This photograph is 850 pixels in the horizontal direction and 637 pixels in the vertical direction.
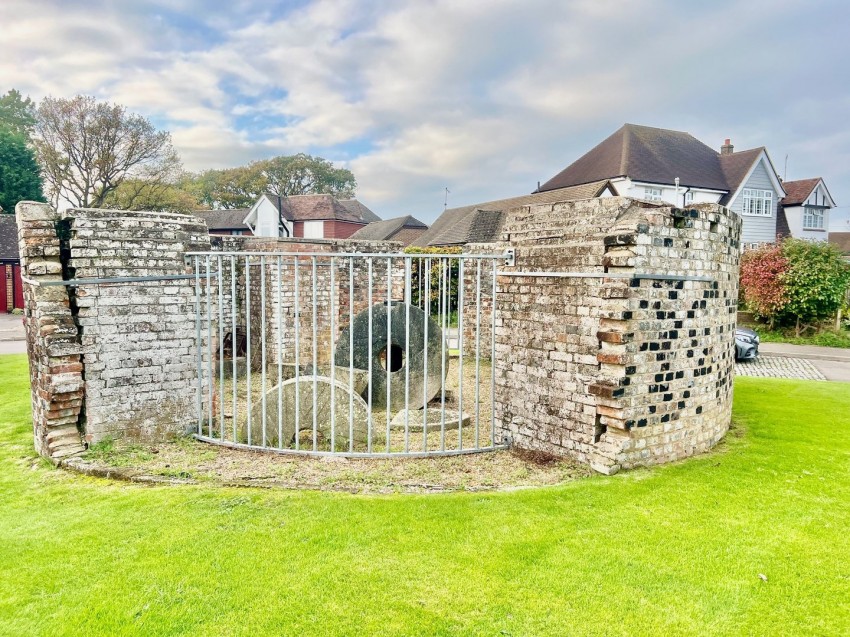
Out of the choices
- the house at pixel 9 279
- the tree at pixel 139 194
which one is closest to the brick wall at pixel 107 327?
the house at pixel 9 279

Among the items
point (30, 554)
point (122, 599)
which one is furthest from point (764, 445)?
point (30, 554)

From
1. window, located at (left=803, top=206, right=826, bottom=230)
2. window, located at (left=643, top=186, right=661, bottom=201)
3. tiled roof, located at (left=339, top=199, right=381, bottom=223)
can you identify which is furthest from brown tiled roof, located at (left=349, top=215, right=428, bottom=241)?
window, located at (left=803, top=206, right=826, bottom=230)

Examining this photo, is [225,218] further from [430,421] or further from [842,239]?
[842,239]

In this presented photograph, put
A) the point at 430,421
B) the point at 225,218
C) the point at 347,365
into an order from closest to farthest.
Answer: the point at 430,421 → the point at 347,365 → the point at 225,218

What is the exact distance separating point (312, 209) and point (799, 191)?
35731 millimetres

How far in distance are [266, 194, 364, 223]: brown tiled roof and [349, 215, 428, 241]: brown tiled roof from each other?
203cm

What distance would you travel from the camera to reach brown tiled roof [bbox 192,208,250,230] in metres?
47.7

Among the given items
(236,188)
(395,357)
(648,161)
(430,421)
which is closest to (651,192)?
(648,161)

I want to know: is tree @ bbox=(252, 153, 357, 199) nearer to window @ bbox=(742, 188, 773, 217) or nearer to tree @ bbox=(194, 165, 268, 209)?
tree @ bbox=(194, 165, 268, 209)

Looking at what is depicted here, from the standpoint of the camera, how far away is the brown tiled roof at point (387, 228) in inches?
1742

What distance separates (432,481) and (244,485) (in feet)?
5.55

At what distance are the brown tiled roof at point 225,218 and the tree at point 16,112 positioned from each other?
1320 cm

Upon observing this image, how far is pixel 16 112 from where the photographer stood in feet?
142

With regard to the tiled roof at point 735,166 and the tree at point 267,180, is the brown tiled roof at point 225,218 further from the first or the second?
the tiled roof at point 735,166
